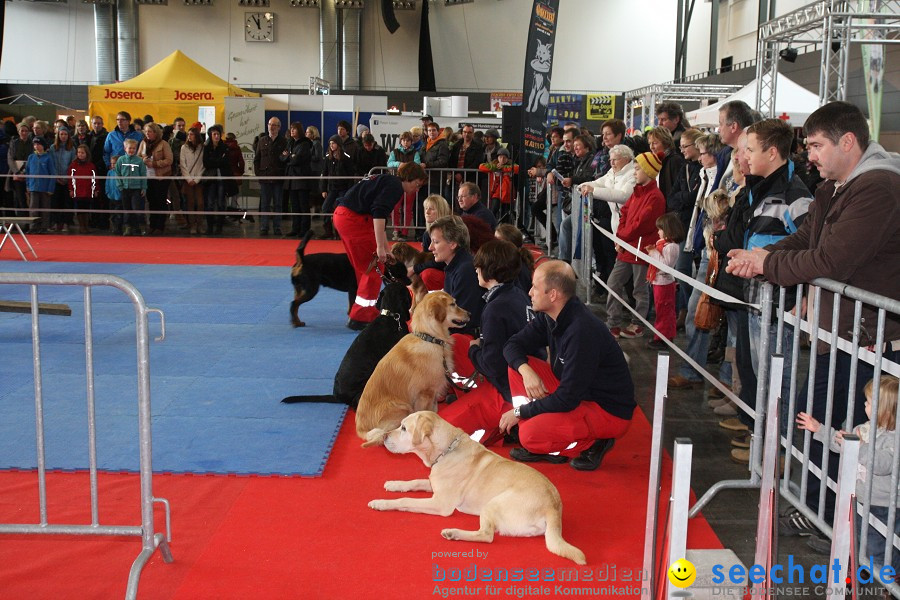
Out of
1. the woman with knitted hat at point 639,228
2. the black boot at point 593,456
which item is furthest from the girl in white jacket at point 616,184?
the black boot at point 593,456

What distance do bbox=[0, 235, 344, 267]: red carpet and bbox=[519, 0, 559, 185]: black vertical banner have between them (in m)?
3.43

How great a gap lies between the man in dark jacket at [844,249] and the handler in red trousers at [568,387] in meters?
0.89

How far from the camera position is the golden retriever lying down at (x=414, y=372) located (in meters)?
4.53

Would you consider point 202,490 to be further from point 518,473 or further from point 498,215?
point 498,215

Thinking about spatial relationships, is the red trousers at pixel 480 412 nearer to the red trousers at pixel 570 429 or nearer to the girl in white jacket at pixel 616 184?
the red trousers at pixel 570 429

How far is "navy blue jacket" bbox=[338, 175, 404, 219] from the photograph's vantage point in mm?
7320

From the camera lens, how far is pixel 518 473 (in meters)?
3.44

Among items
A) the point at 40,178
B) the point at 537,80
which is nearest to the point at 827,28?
the point at 537,80

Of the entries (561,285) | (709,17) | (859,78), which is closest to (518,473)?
(561,285)

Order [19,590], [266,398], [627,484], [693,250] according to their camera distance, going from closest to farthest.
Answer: [19,590] → [627,484] → [266,398] → [693,250]

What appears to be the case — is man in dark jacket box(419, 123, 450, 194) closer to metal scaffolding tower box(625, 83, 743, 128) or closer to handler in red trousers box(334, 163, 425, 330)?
metal scaffolding tower box(625, 83, 743, 128)

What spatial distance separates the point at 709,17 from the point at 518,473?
27917 mm

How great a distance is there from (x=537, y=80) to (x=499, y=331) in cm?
846

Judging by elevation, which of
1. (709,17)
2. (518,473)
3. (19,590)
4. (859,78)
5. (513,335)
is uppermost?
(709,17)
